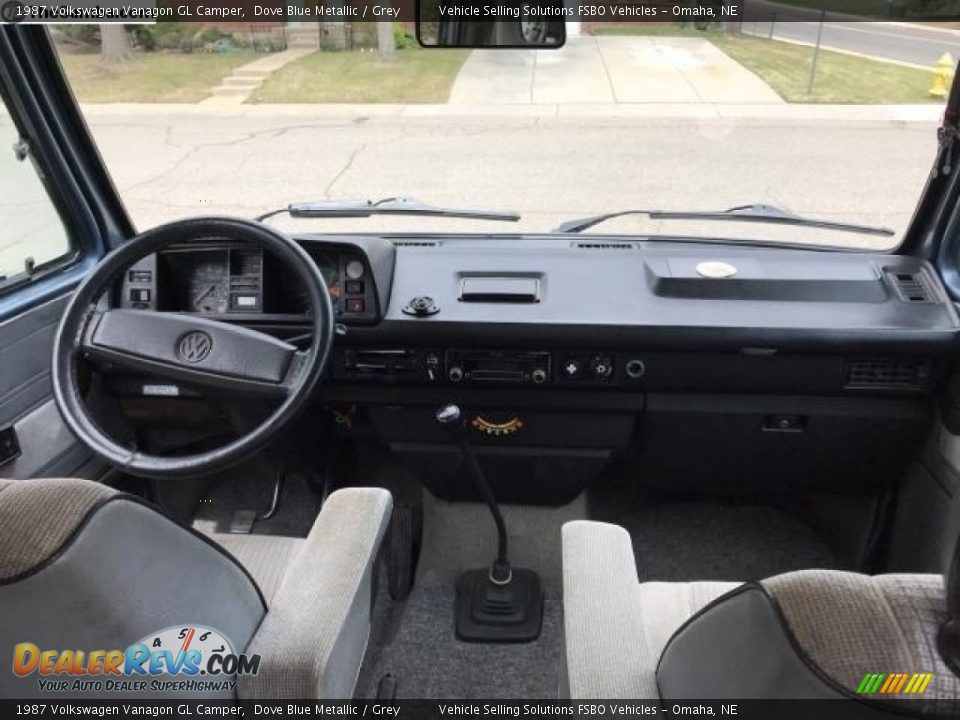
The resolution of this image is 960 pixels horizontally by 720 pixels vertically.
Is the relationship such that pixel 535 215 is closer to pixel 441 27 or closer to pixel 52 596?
pixel 441 27

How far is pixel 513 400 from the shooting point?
2305mm

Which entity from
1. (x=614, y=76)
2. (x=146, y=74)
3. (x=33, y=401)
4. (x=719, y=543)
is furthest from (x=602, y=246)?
(x=33, y=401)

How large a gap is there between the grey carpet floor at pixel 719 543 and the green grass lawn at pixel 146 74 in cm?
213

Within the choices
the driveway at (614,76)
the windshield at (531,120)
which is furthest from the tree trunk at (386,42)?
the driveway at (614,76)

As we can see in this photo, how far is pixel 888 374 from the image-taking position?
214cm

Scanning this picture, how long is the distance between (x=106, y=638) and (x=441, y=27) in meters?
1.41

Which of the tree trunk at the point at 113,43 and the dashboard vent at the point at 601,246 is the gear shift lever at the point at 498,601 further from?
the tree trunk at the point at 113,43

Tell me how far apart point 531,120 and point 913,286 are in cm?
143

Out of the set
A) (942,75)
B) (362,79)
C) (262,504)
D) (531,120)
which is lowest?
(262,504)

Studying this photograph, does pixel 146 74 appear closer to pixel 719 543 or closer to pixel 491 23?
pixel 491 23

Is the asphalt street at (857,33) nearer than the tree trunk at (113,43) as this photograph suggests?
Yes

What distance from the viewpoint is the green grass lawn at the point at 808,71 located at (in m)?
2.09

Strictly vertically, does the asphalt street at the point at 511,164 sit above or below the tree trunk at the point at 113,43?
below

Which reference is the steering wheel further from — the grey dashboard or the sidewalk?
the sidewalk
